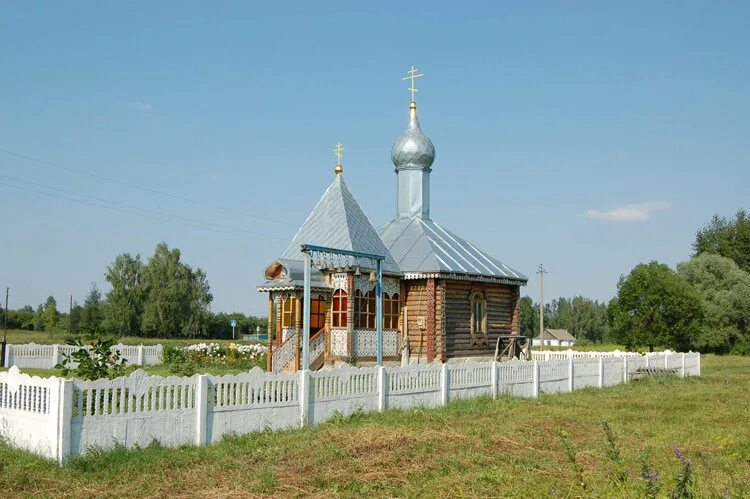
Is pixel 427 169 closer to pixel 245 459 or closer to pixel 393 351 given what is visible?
pixel 393 351

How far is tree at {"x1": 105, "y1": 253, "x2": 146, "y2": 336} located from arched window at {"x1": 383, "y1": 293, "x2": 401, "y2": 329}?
4852cm

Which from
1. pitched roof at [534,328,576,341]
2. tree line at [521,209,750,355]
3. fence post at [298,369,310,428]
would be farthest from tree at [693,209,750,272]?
fence post at [298,369,310,428]

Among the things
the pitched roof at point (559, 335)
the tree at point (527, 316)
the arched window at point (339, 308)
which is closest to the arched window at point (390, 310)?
the arched window at point (339, 308)

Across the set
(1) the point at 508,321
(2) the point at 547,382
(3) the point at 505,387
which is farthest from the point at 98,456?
(1) the point at 508,321

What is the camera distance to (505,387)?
60.7ft

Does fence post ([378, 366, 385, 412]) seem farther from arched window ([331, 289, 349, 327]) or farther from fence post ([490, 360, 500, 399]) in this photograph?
arched window ([331, 289, 349, 327])

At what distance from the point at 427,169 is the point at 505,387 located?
36.4 ft

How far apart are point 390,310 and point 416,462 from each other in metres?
13.6

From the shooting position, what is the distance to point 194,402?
11.1 metres

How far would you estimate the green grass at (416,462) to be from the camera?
27.6 feet

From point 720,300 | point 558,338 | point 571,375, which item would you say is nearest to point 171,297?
point 720,300

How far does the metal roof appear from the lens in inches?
928

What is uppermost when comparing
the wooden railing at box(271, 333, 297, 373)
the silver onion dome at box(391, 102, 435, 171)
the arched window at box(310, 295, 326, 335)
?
the silver onion dome at box(391, 102, 435, 171)

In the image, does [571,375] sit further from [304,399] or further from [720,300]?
[720,300]
